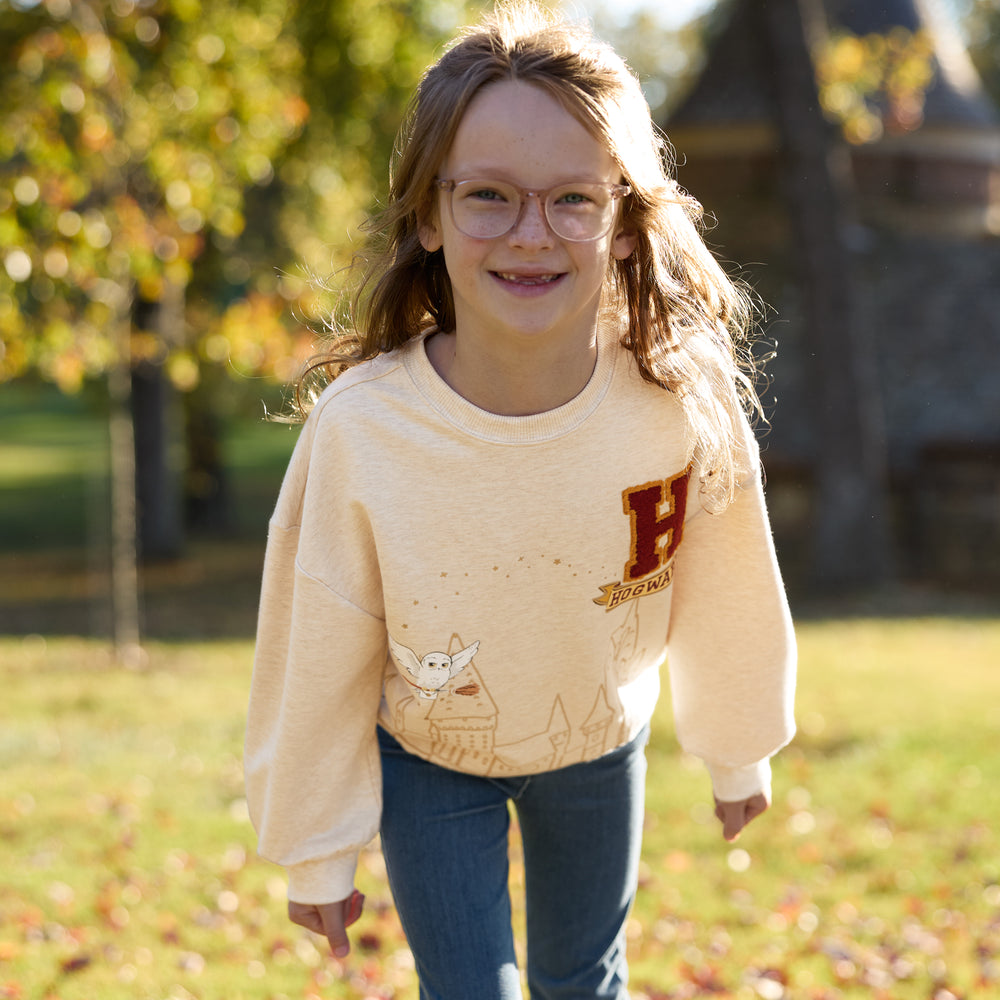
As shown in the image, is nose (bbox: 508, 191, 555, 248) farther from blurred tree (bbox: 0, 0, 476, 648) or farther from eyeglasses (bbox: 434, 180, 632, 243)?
blurred tree (bbox: 0, 0, 476, 648)

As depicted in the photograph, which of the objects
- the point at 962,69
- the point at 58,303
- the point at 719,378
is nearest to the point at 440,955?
the point at 719,378

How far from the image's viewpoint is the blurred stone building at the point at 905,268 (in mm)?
15445

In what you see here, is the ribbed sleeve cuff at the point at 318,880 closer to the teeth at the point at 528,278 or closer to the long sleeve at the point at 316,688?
the long sleeve at the point at 316,688

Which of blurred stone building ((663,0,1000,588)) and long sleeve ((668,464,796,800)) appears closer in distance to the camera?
long sleeve ((668,464,796,800))

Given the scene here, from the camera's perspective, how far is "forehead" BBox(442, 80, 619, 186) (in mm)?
2109

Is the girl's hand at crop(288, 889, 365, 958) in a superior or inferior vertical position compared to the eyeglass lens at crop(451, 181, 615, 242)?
inferior

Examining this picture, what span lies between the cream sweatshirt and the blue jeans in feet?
0.20

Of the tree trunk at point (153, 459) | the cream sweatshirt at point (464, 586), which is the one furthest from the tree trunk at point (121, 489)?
the cream sweatshirt at point (464, 586)

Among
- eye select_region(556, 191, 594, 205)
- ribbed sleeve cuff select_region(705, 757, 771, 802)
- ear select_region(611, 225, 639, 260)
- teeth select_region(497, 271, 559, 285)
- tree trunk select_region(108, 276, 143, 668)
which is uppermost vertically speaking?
eye select_region(556, 191, 594, 205)

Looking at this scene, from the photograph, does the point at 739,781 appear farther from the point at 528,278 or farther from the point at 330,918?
the point at 528,278

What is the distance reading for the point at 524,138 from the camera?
2109 mm

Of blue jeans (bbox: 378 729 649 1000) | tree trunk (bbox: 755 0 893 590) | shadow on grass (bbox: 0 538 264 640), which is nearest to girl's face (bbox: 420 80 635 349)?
blue jeans (bbox: 378 729 649 1000)

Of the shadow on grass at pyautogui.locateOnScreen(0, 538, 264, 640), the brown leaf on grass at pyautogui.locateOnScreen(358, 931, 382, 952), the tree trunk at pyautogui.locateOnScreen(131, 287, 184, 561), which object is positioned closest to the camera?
the brown leaf on grass at pyautogui.locateOnScreen(358, 931, 382, 952)

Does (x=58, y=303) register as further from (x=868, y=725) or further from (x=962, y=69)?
(x=962, y=69)
